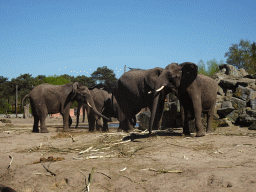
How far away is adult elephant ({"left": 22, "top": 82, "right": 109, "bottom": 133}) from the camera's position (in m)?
11.7

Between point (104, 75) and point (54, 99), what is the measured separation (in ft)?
185

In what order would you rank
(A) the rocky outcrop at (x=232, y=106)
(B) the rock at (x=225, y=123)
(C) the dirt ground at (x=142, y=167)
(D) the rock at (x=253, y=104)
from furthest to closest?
(D) the rock at (x=253, y=104), (B) the rock at (x=225, y=123), (A) the rocky outcrop at (x=232, y=106), (C) the dirt ground at (x=142, y=167)

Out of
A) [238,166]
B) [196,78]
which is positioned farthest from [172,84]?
[238,166]

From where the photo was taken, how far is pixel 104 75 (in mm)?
68000

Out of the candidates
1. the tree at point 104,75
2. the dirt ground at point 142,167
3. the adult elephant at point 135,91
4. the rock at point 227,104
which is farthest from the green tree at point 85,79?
the dirt ground at point 142,167

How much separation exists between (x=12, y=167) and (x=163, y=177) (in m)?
3.33

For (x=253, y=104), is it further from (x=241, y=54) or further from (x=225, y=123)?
(x=241, y=54)

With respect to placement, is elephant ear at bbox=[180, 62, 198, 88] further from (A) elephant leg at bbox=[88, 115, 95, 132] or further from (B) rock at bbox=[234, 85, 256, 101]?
(A) elephant leg at bbox=[88, 115, 95, 132]

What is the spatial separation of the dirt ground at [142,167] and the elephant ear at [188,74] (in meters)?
1.60

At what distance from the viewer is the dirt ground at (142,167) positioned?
421cm

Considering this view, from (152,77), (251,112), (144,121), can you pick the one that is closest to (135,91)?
(152,77)

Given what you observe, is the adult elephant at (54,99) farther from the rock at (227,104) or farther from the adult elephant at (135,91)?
the rock at (227,104)

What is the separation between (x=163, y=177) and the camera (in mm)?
4473

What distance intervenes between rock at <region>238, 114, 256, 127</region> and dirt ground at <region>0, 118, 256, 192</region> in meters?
3.61
